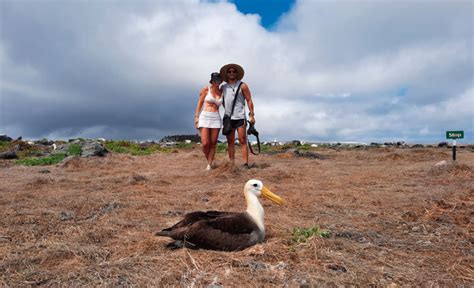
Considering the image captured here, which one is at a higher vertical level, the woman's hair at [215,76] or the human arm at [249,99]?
the woman's hair at [215,76]

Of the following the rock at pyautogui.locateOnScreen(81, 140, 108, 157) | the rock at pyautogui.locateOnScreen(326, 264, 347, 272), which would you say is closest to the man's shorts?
the rock at pyautogui.locateOnScreen(326, 264, 347, 272)

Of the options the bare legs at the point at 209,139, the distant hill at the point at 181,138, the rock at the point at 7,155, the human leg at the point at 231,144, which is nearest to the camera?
the bare legs at the point at 209,139

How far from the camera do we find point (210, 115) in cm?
1077

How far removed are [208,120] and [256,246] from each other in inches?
266

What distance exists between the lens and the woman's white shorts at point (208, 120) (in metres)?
10.7

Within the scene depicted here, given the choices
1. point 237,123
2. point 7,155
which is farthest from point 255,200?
point 7,155

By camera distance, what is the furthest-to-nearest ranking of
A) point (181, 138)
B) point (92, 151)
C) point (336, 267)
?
point (181, 138)
point (92, 151)
point (336, 267)

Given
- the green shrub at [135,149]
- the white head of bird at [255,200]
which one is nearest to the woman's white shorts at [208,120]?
the white head of bird at [255,200]

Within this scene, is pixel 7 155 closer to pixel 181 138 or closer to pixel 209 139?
pixel 209 139

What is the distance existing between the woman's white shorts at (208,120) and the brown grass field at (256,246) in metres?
1.50

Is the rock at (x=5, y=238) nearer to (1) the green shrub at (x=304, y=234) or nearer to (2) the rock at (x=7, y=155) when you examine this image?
(1) the green shrub at (x=304, y=234)

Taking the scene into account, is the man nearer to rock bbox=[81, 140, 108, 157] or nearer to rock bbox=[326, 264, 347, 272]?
rock bbox=[326, 264, 347, 272]

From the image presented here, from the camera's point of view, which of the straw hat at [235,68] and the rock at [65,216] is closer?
the rock at [65,216]

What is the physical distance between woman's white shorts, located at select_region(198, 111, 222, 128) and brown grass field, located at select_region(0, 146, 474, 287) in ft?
4.92
